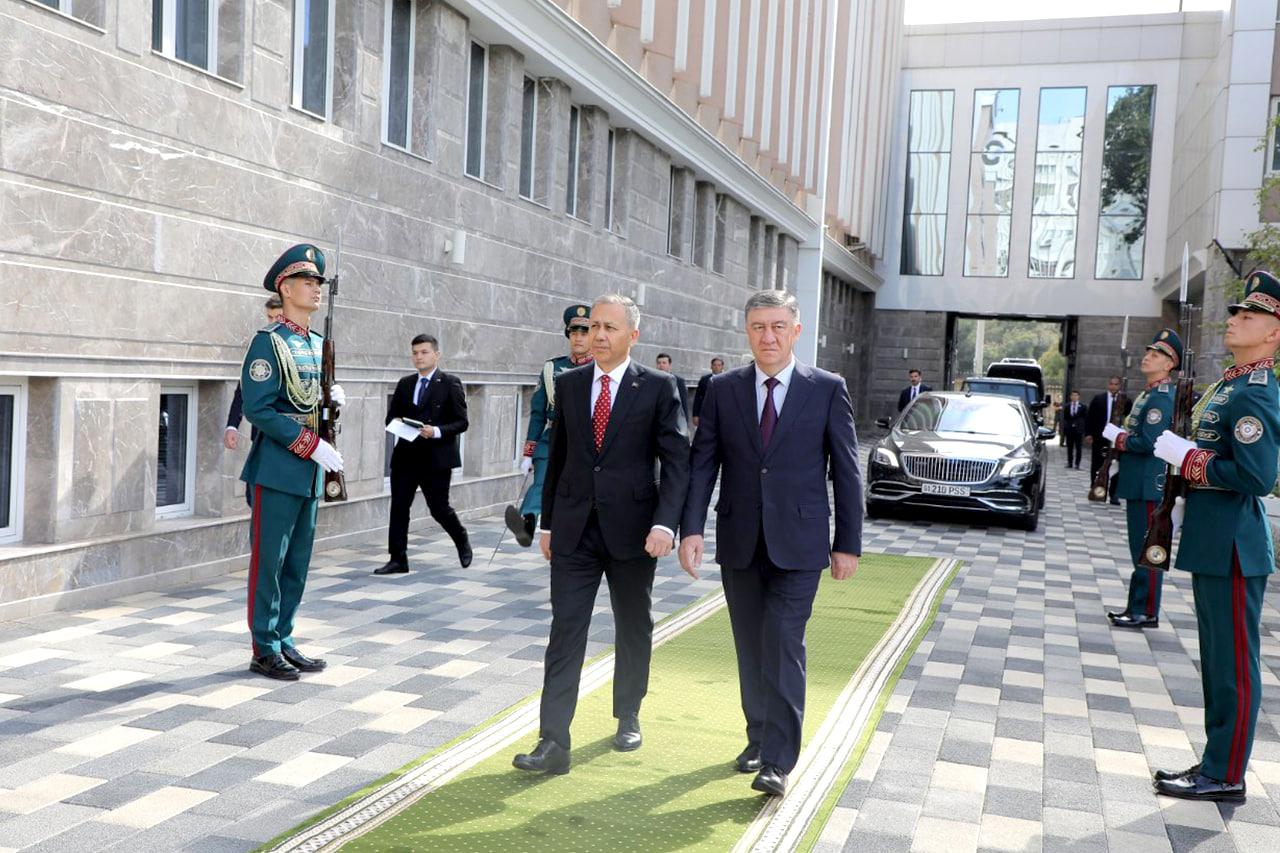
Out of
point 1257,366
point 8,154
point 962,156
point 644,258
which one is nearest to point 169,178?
point 8,154

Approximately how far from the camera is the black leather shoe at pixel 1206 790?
4957 millimetres

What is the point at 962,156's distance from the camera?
4197cm

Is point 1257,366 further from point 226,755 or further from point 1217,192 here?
point 1217,192

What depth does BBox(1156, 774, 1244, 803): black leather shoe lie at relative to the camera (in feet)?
16.3

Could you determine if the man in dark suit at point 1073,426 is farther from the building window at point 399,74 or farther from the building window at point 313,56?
the building window at point 313,56

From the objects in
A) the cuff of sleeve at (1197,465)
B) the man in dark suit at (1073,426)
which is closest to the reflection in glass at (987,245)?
the man in dark suit at (1073,426)

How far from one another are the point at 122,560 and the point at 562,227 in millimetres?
8704

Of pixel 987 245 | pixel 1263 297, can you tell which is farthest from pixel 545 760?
pixel 987 245

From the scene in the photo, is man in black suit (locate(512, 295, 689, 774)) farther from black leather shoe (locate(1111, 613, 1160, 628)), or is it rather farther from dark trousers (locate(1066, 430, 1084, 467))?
dark trousers (locate(1066, 430, 1084, 467))

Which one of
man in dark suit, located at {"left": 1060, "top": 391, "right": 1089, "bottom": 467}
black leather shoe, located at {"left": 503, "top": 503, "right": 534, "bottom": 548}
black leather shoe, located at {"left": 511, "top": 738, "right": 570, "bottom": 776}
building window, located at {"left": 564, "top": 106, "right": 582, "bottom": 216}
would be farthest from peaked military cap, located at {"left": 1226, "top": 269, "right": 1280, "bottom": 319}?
man in dark suit, located at {"left": 1060, "top": 391, "right": 1089, "bottom": 467}

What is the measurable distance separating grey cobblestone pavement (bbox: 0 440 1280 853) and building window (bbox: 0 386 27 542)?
0.67m

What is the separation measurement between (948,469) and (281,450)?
10.3 metres

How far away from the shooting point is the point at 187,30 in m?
8.65

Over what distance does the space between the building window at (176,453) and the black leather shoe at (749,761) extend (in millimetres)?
5381
